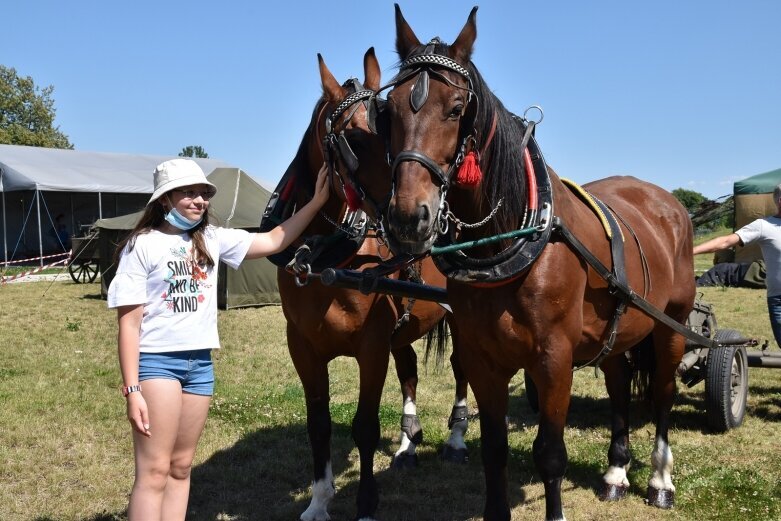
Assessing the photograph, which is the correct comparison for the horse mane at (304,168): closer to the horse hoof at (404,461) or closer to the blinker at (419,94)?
the blinker at (419,94)

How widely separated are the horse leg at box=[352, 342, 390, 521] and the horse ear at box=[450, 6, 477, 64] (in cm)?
157

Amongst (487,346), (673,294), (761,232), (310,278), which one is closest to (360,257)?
(310,278)

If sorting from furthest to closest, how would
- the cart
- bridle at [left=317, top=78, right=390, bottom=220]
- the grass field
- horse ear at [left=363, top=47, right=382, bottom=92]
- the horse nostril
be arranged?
the cart → the grass field → horse ear at [left=363, top=47, right=382, bottom=92] → bridle at [left=317, top=78, right=390, bottom=220] → the horse nostril

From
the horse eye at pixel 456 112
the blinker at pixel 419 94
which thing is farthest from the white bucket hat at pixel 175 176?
the horse eye at pixel 456 112

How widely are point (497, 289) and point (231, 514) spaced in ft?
7.14

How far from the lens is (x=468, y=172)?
2.43m

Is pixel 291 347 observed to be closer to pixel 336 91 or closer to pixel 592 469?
pixel 336 91

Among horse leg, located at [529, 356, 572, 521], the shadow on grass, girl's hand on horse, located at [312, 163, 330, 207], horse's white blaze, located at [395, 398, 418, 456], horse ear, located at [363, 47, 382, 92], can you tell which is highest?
horse ear, located at [363, 47, 382, 92]

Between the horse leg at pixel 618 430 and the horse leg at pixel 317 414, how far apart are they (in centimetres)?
169

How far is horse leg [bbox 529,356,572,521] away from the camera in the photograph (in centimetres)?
280

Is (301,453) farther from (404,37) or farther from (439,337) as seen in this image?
(404,37)

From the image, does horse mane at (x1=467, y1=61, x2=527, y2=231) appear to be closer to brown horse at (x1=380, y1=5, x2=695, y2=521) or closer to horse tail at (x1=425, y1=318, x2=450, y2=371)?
brown horse at (x1=380, y1=5, x2=695, y2=521)

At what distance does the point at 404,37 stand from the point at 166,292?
1.39 metres

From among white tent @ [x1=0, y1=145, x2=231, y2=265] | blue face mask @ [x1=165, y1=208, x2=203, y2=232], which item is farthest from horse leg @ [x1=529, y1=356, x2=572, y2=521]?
white tent @ [x1=0, y1=145, x2=231, y2=265]
